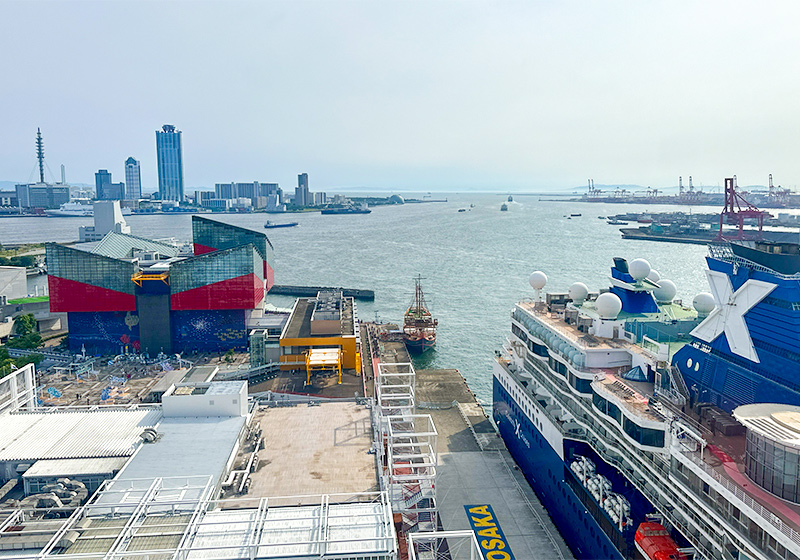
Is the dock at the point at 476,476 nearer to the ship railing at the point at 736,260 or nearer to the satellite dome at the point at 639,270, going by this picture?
the satellite dome at the point at 639,270

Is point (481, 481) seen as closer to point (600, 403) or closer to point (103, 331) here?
point (600, 403)

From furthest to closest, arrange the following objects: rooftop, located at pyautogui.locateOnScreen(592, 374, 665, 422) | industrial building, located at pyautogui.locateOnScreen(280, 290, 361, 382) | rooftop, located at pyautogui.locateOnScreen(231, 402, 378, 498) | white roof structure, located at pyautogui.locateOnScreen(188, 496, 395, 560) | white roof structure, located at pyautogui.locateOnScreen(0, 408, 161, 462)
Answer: industrial building, located at pyautogui.locateOnScreen(280, 290, 361, 382) → white roof structure, located at pyautogui.locateOnScreen(0, 408, 161, 462) → rooftop, located at pyautogui.locateOnScreen(231, 402, 378, 498) → rooftop, located at pyautogui.locateOnScreen(592, 374, 665, 422) → white roof structure, located at pyautogui.locateOnScreen(188, 496, 395, 560)

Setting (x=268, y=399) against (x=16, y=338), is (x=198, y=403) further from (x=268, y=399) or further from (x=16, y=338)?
(x=16, y=338)

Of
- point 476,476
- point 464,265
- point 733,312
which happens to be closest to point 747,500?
point 733,312

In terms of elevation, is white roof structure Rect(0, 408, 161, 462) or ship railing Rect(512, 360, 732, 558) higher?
ship railing Rect(512, 360, 732, 558)

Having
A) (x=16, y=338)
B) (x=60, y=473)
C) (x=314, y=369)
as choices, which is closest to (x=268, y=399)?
(x=314, y=369)

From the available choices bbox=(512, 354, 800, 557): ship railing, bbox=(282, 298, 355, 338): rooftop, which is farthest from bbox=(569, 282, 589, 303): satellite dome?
bbox=(282, 298, 355, 338): rooftop

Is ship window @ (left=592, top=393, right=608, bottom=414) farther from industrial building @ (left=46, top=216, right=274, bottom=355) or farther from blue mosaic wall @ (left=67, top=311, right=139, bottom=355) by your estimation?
blue mosaic wall @ (left=67, top=311, right=139, bottom=355)

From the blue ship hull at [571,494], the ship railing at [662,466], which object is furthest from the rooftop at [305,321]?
the ship railing at [662,466]
